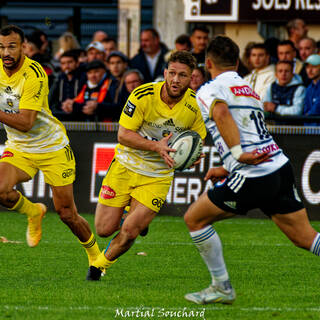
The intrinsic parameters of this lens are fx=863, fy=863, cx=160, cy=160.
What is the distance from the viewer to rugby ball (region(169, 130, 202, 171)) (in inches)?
306

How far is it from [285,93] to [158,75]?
2709mm

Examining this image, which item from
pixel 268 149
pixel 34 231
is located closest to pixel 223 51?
pixel 268 149

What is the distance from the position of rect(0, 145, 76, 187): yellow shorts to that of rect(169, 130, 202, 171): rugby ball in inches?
57.2

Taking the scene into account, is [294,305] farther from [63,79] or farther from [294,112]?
[63,79]

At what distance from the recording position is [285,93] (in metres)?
13.0

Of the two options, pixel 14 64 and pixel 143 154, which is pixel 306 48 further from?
pixel 14 64

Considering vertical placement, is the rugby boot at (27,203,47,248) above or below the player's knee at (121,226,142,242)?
below

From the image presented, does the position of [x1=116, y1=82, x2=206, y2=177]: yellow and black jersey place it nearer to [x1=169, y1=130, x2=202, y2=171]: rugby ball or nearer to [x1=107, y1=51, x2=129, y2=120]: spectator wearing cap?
[x1=169, y1=130, x2=202, y2=171]: rugby ball

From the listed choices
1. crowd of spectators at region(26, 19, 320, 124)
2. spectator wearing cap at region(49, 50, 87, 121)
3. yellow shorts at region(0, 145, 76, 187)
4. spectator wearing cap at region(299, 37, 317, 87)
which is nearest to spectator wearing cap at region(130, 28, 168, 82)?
crowd of spectators at region(26, 19, 320, 124)

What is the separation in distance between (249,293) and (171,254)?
241 centimetres

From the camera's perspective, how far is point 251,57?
13812 mm

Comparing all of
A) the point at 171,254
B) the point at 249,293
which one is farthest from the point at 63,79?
the point at 249,293

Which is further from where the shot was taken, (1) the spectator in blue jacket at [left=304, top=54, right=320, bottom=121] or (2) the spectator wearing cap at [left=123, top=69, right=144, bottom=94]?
(2) the spectator wearing cap at [left=123, top=69, right=144, bottom=94]

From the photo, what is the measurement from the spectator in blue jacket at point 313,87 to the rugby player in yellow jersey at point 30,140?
16.7 ft
